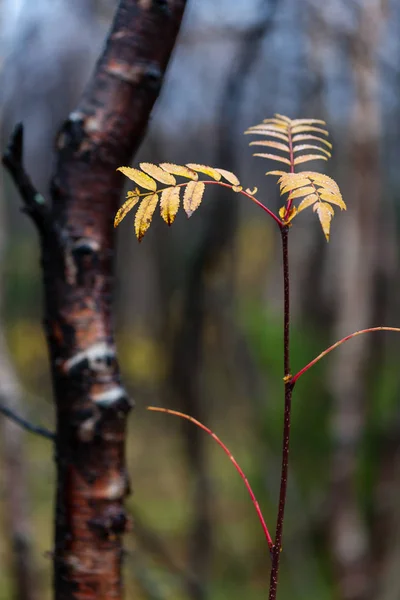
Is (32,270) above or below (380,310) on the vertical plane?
above

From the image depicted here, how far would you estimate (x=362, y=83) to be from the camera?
435cm

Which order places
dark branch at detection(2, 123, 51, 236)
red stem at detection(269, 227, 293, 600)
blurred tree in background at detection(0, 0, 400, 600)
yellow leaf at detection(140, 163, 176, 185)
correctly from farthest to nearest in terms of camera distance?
blurred tree in background at detection(0, 0, 400, 600) → dark branch at detection(2, 123, 51, 236) → yellow leaf at detection(140, 163, 176, 185) → red stem at detection(269, 227, 293, 600)

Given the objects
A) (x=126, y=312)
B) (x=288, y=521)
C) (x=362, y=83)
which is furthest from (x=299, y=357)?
(x=126, y=312)

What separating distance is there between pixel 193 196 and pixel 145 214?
5 centimetres

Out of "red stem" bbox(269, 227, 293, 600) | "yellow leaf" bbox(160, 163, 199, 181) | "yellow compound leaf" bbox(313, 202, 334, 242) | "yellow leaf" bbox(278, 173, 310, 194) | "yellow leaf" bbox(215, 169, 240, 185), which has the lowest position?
"red stem" bbox(269, 227, 293, 600)

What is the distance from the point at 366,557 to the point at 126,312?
1508 centimetres

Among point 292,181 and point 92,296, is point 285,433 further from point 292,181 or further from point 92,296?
point 92,296

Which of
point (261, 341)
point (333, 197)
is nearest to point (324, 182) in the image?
point (333, 197)

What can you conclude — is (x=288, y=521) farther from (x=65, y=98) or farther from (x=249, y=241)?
(x=249, y=241)

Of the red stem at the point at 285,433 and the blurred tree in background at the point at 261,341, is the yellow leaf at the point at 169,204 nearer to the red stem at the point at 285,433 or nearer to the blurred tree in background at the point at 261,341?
the red stem at the point at 285,433

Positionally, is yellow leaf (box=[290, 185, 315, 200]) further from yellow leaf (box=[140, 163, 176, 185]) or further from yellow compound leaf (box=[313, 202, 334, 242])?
yellow leaf (box=[140, 163, 176, 185])

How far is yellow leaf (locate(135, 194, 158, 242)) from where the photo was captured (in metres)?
0.62

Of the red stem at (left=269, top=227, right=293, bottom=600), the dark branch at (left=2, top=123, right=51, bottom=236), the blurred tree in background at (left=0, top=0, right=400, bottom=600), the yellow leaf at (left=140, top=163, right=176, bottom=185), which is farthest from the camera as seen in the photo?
the blurred tree in background at (left=0, top=0, right=400, bottom=600)

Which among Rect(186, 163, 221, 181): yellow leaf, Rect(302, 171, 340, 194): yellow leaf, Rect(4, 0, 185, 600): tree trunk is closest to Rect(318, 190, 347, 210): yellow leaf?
Rect(302, 171, 340, 194): yellow leaf
